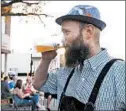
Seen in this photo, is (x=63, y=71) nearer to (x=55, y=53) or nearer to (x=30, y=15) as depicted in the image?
(x=55, y=53)

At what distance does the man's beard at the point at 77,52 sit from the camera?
102 inches

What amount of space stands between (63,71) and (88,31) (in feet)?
1.28

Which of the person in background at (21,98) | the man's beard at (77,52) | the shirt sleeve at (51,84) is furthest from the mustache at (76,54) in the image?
the person in background at (21,98)

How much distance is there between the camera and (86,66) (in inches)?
102

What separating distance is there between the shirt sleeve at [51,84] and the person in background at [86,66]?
112mm

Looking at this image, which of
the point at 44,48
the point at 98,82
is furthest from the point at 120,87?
the point at 44,48

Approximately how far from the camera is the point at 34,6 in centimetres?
1223

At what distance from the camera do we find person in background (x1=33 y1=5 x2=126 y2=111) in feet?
7.88

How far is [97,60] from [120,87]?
26 centimetres

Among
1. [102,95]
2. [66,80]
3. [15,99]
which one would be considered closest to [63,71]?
[66,80]

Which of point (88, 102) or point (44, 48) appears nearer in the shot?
point (88, 102)

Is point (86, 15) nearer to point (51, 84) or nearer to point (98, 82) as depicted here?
point (98, 82)

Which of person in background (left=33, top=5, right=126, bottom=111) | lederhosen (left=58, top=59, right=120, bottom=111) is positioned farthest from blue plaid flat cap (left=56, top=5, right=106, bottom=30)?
lederhosen (left=58, top=59, right=120, bottom=111)

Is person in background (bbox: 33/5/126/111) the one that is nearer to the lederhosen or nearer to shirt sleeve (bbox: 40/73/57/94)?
the lederhosen
